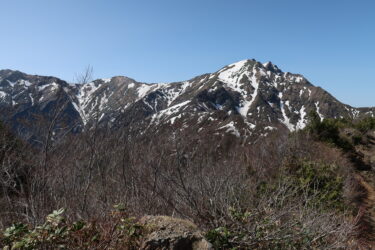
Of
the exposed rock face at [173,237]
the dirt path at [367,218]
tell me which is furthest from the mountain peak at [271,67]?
the exposed rock face at [173,237]

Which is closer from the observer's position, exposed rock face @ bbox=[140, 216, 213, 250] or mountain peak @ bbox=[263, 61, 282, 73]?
exposed rock face @ bbox=[140, 216, 213, 250]

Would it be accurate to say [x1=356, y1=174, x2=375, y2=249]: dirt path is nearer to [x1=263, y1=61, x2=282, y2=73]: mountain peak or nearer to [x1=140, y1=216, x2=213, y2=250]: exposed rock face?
[x1=140, y1=216, x2=213, y2=250]: exposed rock face

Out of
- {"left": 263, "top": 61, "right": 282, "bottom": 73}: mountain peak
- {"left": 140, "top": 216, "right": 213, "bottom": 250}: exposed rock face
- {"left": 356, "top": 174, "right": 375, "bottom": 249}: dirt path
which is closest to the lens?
{"left": 140, "top": 216, "right": 213, "bottom": 250}: exposed rock face

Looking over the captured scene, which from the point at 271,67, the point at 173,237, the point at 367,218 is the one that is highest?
the point at 271,67

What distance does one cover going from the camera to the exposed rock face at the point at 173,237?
314 centimetres

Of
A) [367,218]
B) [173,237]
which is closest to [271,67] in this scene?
[367,218]

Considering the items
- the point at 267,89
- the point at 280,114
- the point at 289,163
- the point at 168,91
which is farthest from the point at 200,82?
the point at 289,163

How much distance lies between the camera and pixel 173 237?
3205 mm

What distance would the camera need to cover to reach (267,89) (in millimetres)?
164625

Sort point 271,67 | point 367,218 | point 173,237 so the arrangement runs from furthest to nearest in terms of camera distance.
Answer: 1. point 271,67
2. point 367,218
3. point 173,237

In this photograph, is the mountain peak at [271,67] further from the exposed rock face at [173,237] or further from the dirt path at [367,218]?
the exposed rock face at [173,237]

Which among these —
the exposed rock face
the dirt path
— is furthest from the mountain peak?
the exposed rock face

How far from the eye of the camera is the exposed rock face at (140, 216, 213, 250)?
3.14 m

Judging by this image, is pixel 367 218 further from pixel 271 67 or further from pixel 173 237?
pixel 271 67
